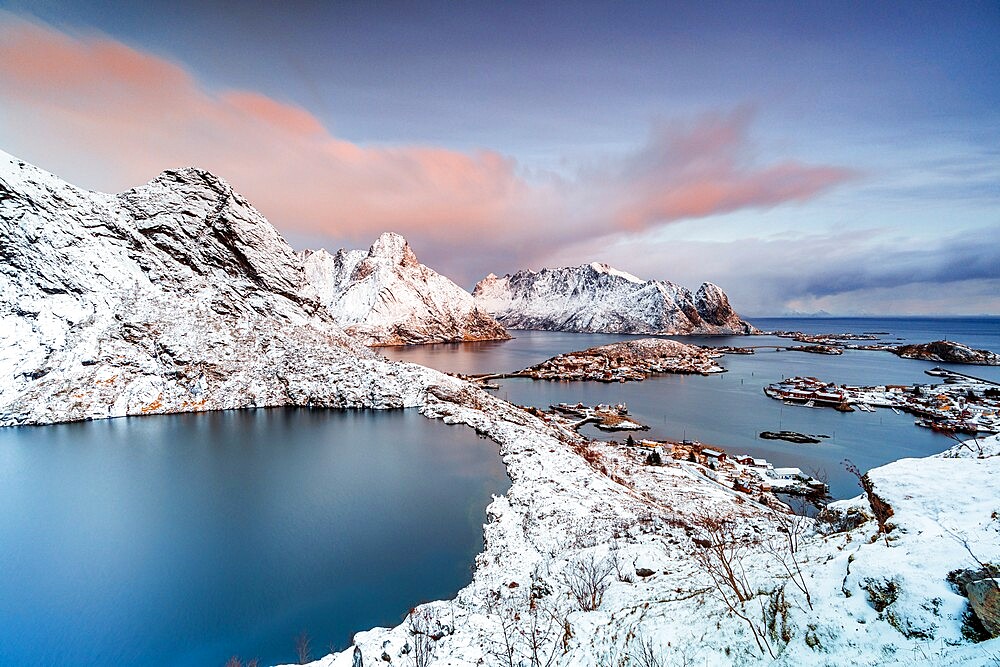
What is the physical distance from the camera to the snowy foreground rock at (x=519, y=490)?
465cm

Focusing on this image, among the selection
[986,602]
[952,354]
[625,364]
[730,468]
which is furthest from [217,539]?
[952,354]

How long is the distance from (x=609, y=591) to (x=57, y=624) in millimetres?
16722

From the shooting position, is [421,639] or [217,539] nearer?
[421,639]

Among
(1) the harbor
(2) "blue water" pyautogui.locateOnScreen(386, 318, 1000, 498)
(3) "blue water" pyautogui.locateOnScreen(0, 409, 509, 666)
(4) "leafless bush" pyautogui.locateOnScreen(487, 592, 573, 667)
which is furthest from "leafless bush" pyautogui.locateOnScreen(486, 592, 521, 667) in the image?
(2) "blue water" pyautogui.locateOnScreen(386, 318, 1000, 498)

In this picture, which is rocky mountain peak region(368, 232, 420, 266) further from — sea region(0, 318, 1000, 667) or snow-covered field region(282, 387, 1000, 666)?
snow-covered field region(282, 387, 1000, 666)

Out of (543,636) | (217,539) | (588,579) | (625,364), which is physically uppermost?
(543,636)

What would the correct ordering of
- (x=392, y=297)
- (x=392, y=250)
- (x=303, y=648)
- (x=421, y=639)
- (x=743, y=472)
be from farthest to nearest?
(x=392, y=250), (x=392, y=297), (x=743, y=472), (x=303, y=648), (x=421, y=639)

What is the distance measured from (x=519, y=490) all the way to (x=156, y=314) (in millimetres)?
40738

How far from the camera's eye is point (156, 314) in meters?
39.1

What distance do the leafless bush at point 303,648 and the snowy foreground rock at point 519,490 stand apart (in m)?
1.97

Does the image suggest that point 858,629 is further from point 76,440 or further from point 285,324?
point 285,324

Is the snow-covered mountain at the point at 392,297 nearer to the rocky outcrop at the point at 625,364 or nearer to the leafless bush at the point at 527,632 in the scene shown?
the rocky outcrop at the point at 625,364

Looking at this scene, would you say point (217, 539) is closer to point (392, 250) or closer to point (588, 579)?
point (588, 579)

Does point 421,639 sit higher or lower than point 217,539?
higher
